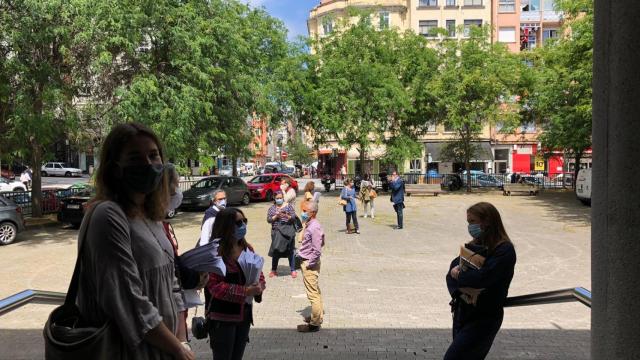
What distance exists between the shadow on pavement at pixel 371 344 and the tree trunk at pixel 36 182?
1442cm

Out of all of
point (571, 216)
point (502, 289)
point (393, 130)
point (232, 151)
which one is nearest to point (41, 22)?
point (232, 151)

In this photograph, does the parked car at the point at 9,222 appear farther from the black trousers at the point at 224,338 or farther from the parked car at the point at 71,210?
the black trousers at the point at 224,338

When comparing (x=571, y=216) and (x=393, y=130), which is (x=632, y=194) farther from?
(x=393, y=130)

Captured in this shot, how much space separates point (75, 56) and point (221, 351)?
626 inches

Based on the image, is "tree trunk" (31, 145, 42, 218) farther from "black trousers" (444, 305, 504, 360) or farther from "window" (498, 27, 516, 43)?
"window" (498, 27, 516, 43)

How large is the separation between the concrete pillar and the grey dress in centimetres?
193

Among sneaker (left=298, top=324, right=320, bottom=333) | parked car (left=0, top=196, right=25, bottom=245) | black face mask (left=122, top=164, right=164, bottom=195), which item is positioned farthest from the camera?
parked car (left=0, top=196, right=25, bottom=245)

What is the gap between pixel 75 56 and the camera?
1752 centimetres

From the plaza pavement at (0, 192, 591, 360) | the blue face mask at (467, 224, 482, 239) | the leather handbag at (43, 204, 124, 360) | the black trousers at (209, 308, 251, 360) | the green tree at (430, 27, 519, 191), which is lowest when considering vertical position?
the plaza pavement at (0, 192, 591, 360)

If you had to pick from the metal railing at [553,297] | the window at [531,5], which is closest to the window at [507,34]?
the window at [531,5]

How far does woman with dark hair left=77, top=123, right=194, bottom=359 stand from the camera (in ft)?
6.77

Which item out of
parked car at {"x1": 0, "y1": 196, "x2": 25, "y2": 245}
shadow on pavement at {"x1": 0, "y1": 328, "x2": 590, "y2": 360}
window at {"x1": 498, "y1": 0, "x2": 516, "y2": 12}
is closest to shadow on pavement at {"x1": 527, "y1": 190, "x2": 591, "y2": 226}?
shadow on pavement at {"x1": 0, "y1": 328, "x2": 590, "y2": 360}

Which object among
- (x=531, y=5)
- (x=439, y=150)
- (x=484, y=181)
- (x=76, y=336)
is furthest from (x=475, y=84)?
(x=531, y=5)

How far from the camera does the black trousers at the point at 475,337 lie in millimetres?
3887
